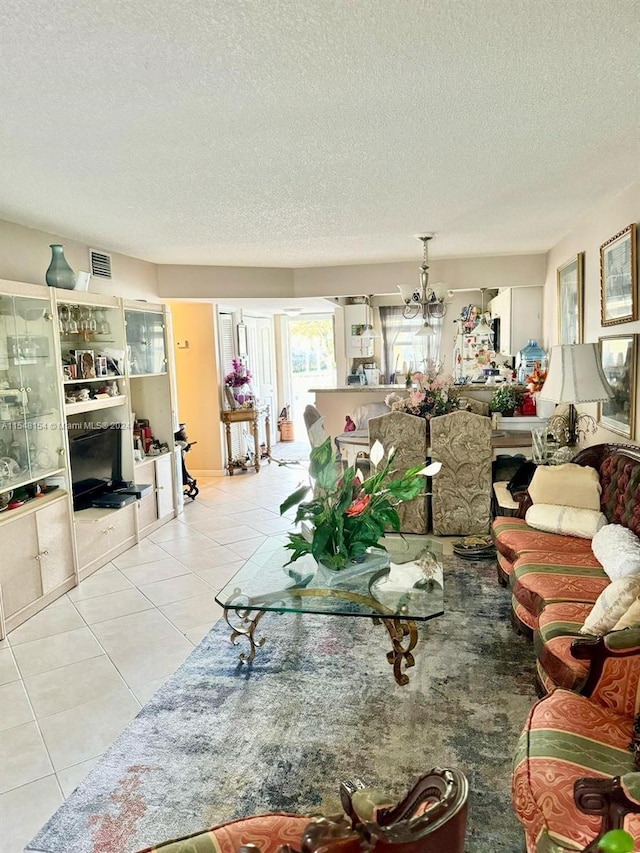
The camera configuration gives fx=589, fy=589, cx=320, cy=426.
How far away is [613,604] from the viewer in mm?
2139

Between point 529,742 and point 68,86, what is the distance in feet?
8.25

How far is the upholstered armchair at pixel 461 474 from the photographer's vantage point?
468 cm

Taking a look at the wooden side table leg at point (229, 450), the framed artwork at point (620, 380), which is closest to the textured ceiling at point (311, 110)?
the framed artwork at point (620, 380)

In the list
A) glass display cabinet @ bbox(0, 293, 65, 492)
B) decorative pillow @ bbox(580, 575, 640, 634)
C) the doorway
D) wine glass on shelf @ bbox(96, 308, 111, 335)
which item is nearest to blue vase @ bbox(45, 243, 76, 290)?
glass display cabinet @ bbox(0, 293, 65, 492)

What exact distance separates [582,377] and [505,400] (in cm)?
213

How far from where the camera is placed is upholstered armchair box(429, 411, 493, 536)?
4.68 metres

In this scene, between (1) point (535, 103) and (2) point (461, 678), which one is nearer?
(1) point (535, 103)

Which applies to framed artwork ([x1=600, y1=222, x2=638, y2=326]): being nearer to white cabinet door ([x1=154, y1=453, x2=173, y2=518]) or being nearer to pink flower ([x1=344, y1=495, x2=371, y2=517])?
pink flower ([x1=344, y1=495, x2=371, y2=517])

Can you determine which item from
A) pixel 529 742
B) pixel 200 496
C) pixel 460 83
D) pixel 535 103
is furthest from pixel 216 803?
pixel 200 496

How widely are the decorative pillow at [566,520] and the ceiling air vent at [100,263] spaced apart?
4.02 meters

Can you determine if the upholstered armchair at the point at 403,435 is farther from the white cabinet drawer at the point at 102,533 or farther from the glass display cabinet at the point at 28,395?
the glass display cabinet at the point at 28,395

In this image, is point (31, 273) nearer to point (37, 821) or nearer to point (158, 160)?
→ point (158, 160)

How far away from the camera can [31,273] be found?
14.0 feet

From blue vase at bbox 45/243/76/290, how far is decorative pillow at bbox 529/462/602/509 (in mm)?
3471
